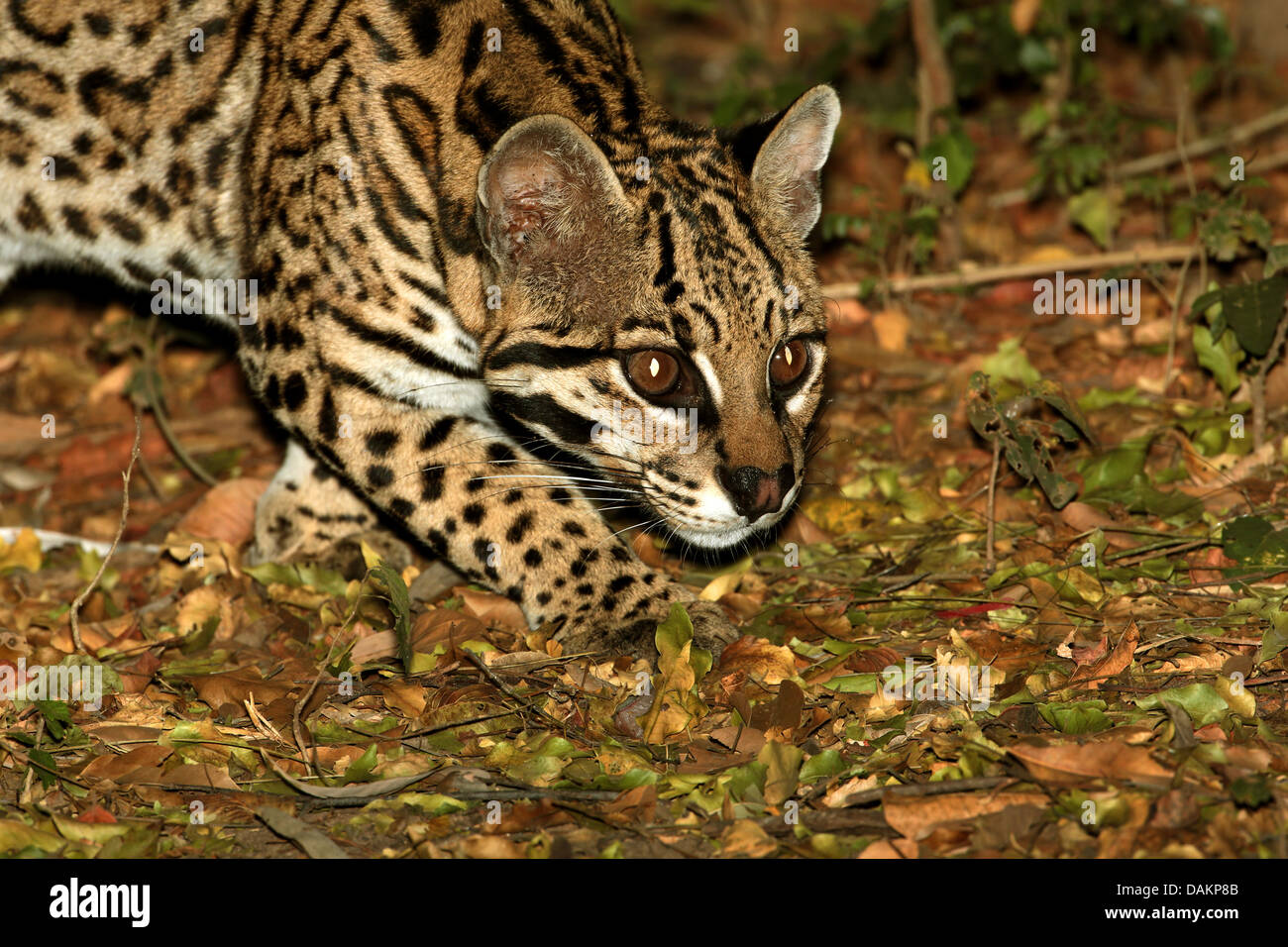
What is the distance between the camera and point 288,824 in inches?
167

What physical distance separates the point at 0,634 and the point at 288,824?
2.01 m

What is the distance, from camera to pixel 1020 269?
24.1 feet

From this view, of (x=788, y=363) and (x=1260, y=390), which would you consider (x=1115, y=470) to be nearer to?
(x=1260, y=390)

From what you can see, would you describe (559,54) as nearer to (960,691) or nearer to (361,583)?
(361,583)

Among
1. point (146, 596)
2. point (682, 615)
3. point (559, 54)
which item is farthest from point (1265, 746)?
point (146, 596)

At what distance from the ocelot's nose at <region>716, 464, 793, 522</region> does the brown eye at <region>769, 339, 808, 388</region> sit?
37 cm

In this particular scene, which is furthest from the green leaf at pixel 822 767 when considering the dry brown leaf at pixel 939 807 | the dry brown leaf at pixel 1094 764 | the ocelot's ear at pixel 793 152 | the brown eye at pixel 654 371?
the ocelot's ear at pixel 793 152

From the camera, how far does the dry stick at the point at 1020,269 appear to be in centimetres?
702

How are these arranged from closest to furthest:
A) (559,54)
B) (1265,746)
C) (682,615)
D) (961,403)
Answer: (1265,746)
(682,615)
(559,54)
(961,403)

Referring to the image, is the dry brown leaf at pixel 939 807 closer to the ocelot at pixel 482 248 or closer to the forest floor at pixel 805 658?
the forest floor at pixel 805 658

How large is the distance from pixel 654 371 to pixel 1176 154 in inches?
171

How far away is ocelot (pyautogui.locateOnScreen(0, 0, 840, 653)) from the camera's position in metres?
4.84

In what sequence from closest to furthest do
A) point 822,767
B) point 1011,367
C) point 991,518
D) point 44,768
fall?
1. point 822,767
2. point 44,768
3. point 991,518
4. point 1011,367

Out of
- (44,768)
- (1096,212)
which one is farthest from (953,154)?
(44,768)
